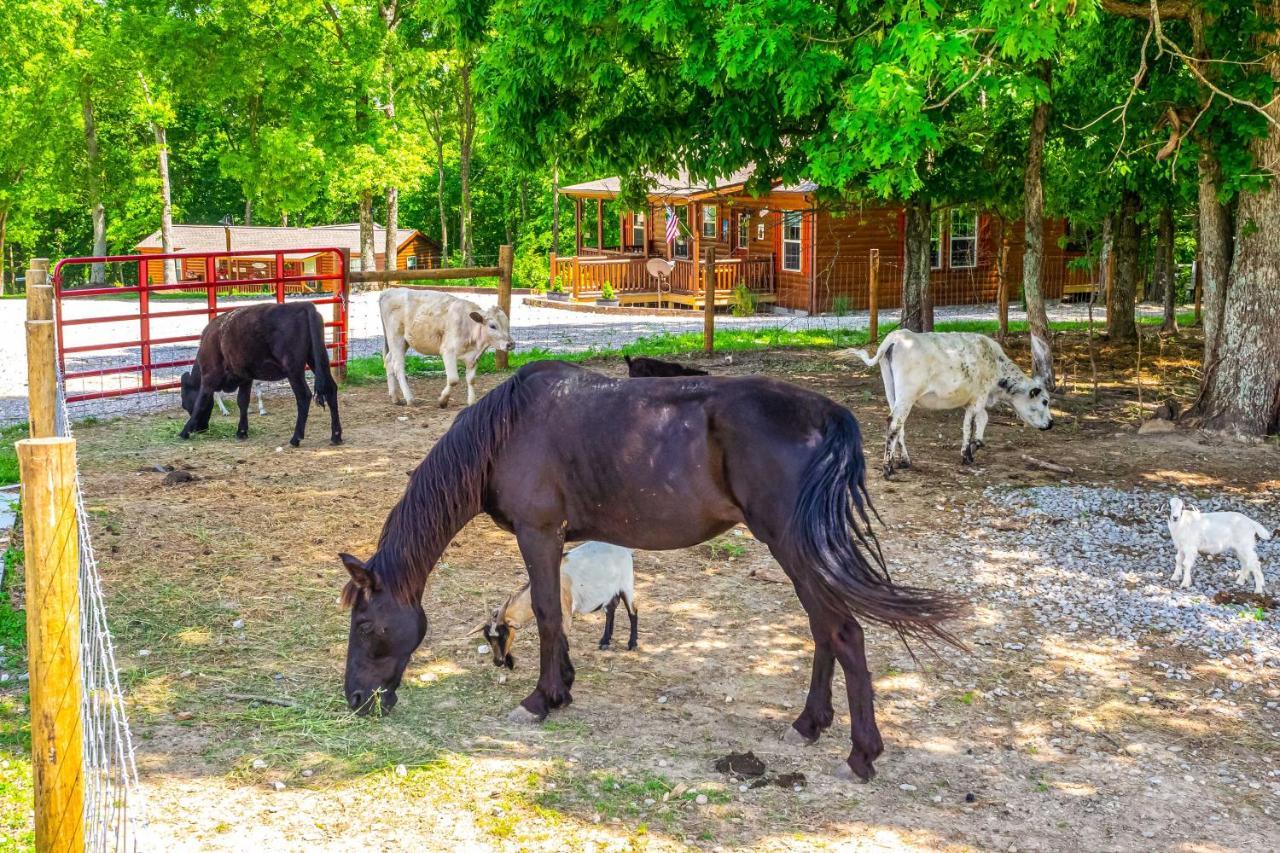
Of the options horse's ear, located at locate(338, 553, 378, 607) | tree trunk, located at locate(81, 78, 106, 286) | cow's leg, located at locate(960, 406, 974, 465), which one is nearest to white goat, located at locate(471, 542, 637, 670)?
horse's ear, located at locate(338, 553, 378, 607)

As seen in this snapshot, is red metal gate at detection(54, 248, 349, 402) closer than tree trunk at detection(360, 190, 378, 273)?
Yes

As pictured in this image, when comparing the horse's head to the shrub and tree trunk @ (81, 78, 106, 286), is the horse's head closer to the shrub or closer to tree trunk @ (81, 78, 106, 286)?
the shrub

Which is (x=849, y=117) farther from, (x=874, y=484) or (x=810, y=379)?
(x=810, y=379)

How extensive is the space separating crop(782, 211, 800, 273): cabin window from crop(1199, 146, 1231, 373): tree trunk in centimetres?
1581

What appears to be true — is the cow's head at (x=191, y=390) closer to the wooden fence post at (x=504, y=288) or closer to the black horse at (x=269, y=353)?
the black horse at (x=269, y=353)

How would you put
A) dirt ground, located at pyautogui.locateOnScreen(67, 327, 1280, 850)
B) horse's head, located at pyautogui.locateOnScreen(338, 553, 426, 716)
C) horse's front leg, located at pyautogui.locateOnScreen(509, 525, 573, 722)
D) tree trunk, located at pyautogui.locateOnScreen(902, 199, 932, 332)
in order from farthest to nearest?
tree trunk, located at pyautogui.locateOnScreen(902, 199, 932, 332)
horse's front leg, located at pyautogui.locateOnScreen(509, 525, 573, 722)
horse's head, located at pyautogui.locateOnScreen(338, 553, 426, 716)
dirt ground, located at pyautogui.locateOnScreen(67, 327, 1280, 850)

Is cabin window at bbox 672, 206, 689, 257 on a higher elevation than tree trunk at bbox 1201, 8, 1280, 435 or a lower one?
Answer: higher

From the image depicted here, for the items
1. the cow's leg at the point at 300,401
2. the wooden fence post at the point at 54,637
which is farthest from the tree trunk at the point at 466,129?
the wooden fence post at the point at 54,637

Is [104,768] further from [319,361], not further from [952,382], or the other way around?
[952,382]

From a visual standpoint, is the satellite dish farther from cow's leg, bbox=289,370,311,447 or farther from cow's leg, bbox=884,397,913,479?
cow's leg, bbox=884,397,913,479

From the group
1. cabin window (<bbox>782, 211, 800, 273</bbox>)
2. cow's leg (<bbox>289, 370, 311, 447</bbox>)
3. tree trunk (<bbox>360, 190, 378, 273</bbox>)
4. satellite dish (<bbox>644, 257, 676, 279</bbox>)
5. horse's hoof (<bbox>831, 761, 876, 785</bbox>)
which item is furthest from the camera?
tree trunk (<bbox>360, 190, 378, 273</bbox>)

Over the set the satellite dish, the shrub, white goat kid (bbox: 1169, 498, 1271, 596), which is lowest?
white goat kid (bbox: 1169, 498, 1271, 596)

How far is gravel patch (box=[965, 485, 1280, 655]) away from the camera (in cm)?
696

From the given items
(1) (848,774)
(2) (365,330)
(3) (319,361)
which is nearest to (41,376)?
(1) (848,774)
